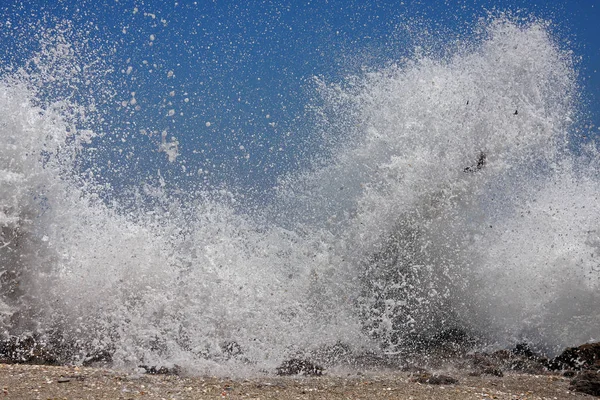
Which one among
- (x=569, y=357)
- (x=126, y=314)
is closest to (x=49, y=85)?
(x=126, y=314)

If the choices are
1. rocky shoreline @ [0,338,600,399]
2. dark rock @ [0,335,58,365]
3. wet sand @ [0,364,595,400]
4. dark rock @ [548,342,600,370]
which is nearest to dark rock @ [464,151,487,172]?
rocky shoreline @ [0,338,600,399]

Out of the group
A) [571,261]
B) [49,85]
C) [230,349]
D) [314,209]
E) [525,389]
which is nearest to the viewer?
[525,389]

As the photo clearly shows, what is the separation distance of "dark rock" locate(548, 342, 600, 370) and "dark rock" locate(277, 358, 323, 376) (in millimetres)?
2971

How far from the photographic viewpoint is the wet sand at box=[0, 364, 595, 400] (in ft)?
15.7

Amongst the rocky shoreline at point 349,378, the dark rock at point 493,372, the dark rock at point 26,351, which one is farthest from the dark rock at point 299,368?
the dark rock at point 26,351

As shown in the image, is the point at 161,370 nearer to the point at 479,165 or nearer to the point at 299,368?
the point at 299,368

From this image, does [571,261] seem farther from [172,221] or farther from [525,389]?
[172,221]

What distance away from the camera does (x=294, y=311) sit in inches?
294

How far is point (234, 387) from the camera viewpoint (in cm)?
525

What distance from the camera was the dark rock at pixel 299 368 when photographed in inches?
247

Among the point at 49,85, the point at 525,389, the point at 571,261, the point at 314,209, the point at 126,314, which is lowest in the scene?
the point at 525,389

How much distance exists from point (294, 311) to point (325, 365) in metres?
0.98

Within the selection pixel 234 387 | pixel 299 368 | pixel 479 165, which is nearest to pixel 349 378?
pixel 299 368

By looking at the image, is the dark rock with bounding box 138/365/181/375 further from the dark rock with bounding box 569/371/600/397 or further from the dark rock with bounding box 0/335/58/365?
the dark rock with bounding box 569/371/600/397
